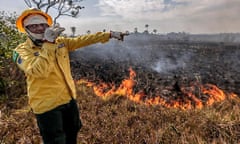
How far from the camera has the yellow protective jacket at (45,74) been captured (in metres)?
2.61

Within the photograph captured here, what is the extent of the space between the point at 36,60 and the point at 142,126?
2746 mm

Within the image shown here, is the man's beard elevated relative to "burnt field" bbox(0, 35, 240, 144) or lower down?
elevated

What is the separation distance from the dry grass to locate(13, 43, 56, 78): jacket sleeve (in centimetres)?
199

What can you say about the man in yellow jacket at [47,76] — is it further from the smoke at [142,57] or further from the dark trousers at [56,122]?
the smoke at [142,57]

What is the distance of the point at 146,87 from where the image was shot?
846cm

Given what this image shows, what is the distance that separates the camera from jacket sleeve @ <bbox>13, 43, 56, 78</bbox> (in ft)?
8.43

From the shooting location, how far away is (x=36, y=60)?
260cm

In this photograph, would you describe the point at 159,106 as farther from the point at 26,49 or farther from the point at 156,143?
the point at 26,49

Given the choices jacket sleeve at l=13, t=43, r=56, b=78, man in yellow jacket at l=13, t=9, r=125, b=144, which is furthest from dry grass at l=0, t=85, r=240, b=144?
jacket sleeve at l=13, t=43, r=56, b=78

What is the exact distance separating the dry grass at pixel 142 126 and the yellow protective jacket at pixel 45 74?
169 cm

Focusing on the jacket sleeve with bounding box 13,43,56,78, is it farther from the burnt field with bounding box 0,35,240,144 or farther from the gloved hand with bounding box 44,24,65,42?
the burnt field with bounding box 0,35,240,144

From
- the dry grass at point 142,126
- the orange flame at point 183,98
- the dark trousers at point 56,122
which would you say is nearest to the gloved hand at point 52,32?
the dark trousers at point 56,122

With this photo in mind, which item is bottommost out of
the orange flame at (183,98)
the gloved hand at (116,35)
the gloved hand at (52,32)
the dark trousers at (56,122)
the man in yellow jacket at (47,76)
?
the orange flame at (183,98)

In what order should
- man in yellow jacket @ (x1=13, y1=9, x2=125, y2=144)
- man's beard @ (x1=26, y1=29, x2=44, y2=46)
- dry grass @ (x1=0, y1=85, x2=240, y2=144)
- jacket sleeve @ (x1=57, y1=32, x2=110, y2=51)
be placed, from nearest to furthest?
man in yellow jacket @ (x1=13, y1=9, x2=125, y2=144) < man's beard @ (x1=26, y1=29, x2=44, y2=46) < jacket sleeve @ (x1=57, y1=32, x2=110, y2=51) < dry grass @ (x1=0, y1=85, x2=240, y2=144)
